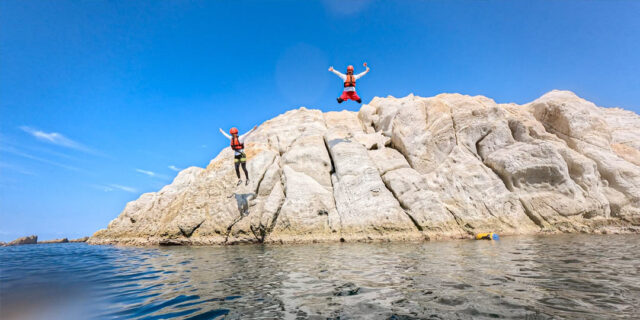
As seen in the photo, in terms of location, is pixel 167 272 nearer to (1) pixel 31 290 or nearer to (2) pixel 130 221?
(1) pixel 31 290

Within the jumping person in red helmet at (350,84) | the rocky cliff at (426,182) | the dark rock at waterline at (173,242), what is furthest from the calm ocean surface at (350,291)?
the dark rock at waterline at (173,242)

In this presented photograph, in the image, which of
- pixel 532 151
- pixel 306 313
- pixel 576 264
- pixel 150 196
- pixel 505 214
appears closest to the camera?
pixel 306 313

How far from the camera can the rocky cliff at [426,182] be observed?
67.6 ft

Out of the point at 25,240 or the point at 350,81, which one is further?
the point at 25,240

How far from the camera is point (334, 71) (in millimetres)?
19672

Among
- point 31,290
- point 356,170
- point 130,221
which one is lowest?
point 31,290

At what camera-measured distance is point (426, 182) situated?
2252cm

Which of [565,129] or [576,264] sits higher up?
[565,129]

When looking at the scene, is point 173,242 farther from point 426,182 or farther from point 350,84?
point 426,182

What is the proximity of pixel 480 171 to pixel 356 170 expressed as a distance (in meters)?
10.4

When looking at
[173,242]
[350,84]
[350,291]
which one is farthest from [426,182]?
[173,242]

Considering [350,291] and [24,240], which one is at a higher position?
[24,240]

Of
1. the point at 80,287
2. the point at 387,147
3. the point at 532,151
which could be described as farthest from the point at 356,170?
the point at 80,287

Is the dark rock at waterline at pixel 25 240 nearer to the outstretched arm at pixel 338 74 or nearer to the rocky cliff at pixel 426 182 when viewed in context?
the rocky cliff at pixel 426 182
